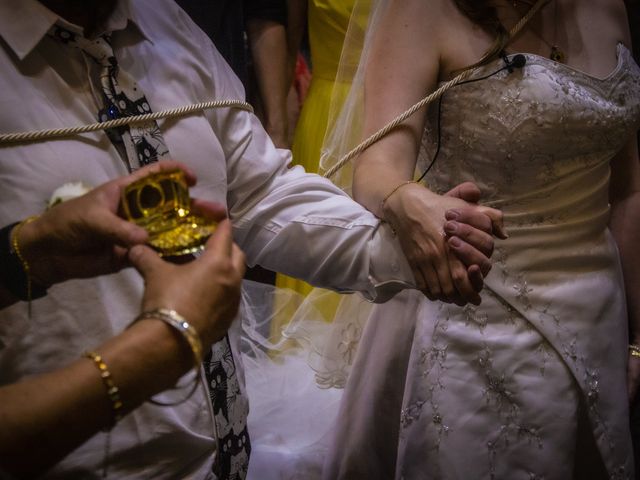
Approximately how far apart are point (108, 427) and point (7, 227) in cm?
19

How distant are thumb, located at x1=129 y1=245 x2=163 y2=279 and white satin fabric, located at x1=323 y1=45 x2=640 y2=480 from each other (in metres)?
0.54

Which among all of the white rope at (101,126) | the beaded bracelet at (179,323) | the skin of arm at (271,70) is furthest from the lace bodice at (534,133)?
the beaded bracelet at (179,323)

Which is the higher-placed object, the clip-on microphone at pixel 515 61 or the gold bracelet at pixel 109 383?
the clip-on microphone at pixel 515 61

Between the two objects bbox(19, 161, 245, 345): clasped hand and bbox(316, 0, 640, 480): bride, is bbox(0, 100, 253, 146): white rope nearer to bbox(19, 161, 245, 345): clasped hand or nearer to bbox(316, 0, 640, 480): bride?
bbox(19, 161, 245, 345): clasped hand

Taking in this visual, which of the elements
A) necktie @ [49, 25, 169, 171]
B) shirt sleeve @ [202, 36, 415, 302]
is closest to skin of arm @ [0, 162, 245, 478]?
necktie @ [49, 25, 169, 171]

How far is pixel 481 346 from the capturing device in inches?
34.7

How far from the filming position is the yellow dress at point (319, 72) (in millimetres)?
1385

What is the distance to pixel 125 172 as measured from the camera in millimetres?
594

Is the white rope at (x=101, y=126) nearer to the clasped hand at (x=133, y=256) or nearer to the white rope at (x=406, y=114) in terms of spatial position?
the clasped hand at (x=133, y=256)

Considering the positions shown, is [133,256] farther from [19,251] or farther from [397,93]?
[397,93]

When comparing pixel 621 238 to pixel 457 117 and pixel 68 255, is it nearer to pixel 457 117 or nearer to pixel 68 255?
pixel 457 117

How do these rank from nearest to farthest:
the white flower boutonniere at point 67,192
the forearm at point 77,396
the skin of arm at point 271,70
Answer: the forearm at point 77,396 < the white flower boutonniere at point 67,192 < the skin of arm at point 271,70

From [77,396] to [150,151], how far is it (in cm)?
28

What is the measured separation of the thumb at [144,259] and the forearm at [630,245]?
3.06ft
